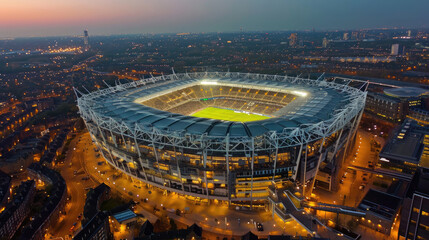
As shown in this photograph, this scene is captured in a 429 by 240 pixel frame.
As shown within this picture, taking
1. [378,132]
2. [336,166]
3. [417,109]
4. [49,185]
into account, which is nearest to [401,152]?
[336,166]

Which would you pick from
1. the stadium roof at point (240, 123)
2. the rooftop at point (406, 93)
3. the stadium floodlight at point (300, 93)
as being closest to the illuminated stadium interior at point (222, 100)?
the stadium floodlight at point (300, 93)

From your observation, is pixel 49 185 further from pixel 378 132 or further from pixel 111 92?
pixel 378 132

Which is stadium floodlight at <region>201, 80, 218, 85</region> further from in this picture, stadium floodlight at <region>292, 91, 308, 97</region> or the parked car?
the parked car

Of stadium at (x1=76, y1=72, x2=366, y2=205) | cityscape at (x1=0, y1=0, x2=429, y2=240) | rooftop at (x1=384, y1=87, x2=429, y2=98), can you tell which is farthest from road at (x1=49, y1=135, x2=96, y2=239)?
rooftop at (x1=384, y1=87, x2=429, y2=98)

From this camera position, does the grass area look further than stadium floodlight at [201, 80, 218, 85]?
No

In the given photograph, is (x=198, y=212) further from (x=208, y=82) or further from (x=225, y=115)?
(x=208, y=82)

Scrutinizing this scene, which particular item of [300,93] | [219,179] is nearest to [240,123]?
[219,179]
